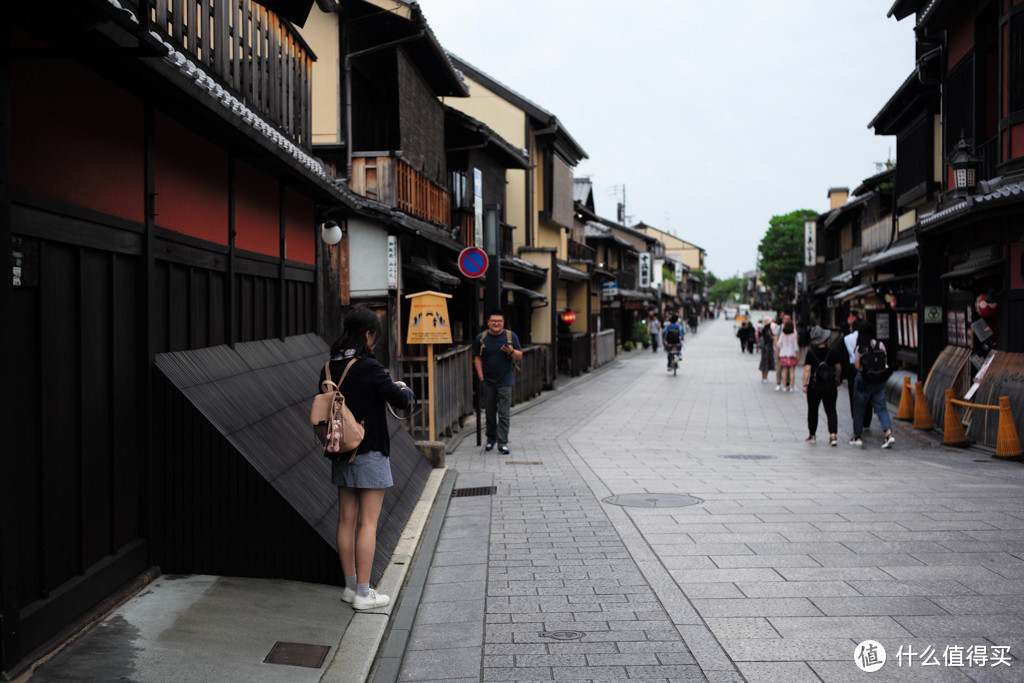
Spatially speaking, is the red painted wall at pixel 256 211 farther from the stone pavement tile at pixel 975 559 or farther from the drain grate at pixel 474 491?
the stone pavement tile at pixel 975 559

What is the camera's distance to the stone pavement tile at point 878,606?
568 centimetres

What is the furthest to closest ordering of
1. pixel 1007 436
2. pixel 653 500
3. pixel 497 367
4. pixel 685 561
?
pixel 497 367, pixel 1007 436, pixel 653 500, pixel 685 561

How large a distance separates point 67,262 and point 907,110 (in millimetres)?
20824

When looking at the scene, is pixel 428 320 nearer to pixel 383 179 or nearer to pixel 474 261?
pixel 474 261

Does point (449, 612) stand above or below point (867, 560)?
below

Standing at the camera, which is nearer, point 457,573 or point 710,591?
point 710,591

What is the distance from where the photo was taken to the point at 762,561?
702cm

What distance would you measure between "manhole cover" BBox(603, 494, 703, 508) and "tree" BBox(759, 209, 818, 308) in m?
66.5

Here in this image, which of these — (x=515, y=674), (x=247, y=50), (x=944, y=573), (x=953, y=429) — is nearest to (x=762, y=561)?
(x=944, y=573)

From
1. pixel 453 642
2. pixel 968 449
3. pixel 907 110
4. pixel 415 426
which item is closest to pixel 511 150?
pixel 907 110

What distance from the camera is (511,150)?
23.5 m

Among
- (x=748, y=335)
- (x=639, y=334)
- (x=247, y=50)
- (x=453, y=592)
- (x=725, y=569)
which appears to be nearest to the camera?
(x=453, y=592)

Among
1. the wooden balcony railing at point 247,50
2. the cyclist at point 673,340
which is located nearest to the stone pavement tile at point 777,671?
the wooden balcony railing at point 247,50

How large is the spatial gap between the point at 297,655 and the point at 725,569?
333cm
